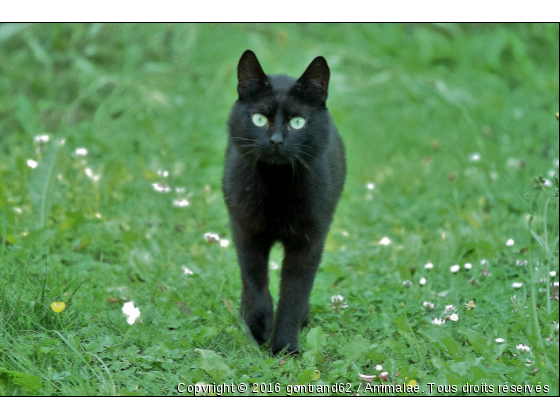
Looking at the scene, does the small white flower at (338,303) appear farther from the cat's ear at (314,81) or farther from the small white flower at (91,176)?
the small white flower at (91,176)

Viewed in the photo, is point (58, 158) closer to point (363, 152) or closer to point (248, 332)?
point (248, 332)

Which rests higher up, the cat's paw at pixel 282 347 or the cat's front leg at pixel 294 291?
the cat's front leg at pixel 294 291

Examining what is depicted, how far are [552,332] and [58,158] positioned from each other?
2970 millimetres

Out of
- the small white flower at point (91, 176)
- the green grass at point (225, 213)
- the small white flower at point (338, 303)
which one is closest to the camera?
the green grass at point (225, 213)

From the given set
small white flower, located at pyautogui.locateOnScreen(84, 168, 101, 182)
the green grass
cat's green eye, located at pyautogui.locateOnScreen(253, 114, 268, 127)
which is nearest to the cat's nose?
cat's green eye, located at pyautogui.locateOnScreen(253, 114, 268, 127)

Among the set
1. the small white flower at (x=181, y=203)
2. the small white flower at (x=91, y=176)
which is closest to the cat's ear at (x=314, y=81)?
the small white flower at (x=181, y=203)

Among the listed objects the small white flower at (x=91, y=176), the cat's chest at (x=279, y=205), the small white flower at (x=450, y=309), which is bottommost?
the small white flower at (x=450, y=309)

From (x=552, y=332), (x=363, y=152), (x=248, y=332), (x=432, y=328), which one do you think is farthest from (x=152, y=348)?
(x=363, y=152)

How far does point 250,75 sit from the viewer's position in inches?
132

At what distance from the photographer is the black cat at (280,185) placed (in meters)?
3.32

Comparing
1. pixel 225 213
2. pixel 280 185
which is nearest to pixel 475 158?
pixel 225 213

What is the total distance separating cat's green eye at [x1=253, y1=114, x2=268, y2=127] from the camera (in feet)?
10.9

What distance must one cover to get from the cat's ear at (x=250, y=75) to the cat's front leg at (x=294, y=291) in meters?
0.79

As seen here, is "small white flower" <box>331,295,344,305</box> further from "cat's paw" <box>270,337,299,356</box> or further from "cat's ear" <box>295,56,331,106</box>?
"cat's ear" <box>295,56,331,106</box>
